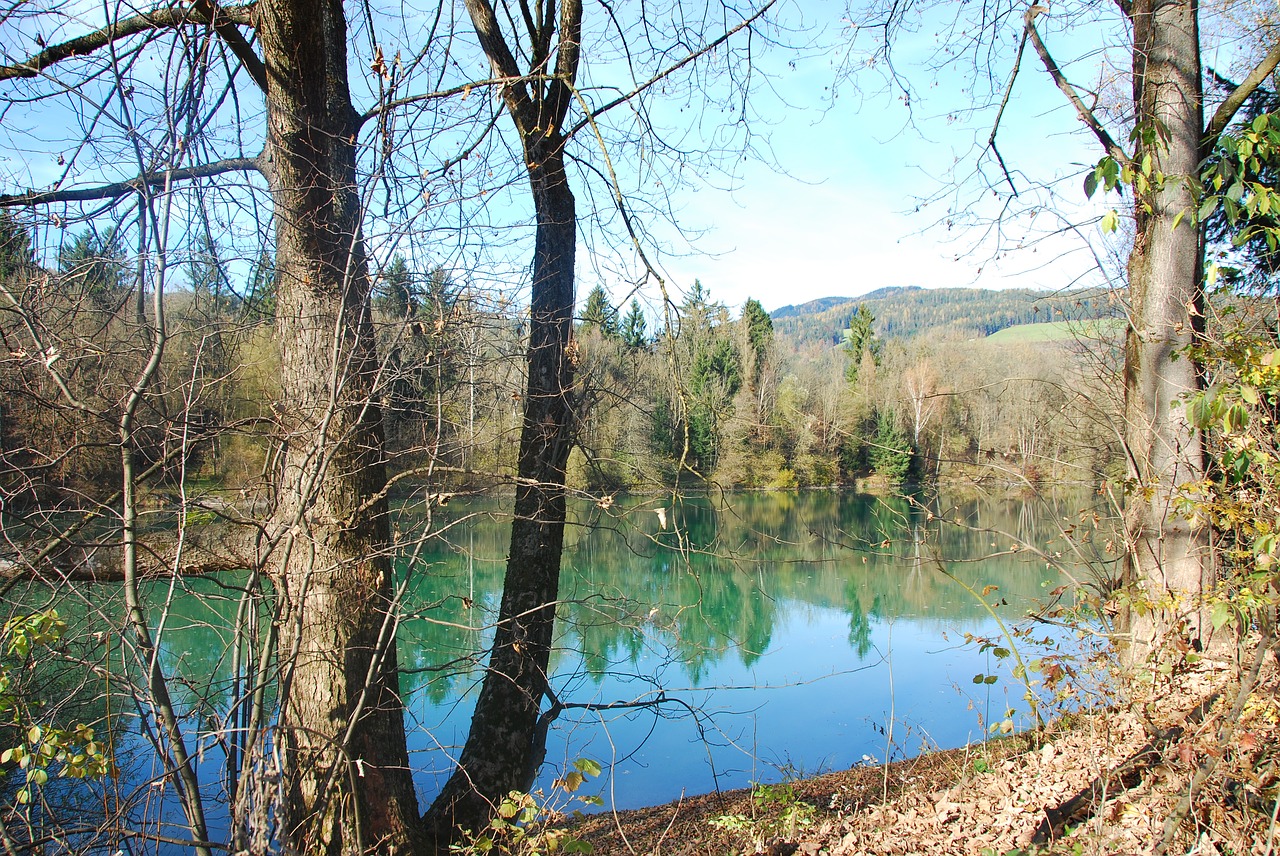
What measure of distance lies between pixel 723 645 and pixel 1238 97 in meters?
9.16

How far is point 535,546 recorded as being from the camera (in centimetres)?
405

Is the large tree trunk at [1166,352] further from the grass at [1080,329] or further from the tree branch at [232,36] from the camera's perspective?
the tree branch at [232,36]

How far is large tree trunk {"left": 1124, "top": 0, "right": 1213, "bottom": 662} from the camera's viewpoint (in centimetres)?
363

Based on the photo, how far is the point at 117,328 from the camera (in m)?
3.01

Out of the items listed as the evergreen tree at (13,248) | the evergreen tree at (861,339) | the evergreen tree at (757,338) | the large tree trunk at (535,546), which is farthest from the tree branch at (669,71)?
the evergreen tree at (861,339)

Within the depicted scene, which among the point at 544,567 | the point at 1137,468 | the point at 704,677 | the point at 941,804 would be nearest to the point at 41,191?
the point at 544,567

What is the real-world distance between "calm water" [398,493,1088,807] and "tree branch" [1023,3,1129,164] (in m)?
1.95

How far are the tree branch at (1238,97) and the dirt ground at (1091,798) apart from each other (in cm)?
245

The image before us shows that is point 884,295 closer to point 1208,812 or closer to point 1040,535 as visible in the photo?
point 1040,535

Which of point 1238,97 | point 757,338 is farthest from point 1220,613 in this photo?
point 757,338

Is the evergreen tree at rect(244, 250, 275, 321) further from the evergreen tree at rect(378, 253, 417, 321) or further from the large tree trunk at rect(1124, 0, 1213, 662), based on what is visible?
the large tree trunk at rect(1124, 0, 1213, 662)

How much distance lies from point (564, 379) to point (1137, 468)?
283 centimetres

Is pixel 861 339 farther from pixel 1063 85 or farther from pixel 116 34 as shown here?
pixel 116 34

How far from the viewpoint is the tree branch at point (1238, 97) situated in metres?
3.59
